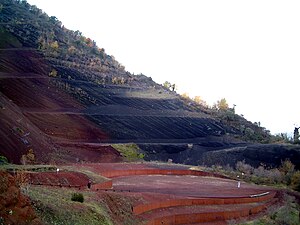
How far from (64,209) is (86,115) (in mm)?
39358

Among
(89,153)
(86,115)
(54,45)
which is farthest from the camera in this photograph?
(54,45)

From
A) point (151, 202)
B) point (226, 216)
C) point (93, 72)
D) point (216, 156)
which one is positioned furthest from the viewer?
point (93, 72)

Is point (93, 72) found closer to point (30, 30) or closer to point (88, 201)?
point (30, 30)

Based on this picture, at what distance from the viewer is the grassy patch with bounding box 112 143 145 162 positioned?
4597 centimetres

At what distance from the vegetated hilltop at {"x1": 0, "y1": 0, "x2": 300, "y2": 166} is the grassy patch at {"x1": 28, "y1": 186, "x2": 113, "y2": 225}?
14.2m

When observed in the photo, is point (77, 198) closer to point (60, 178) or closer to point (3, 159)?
point (60, 178)

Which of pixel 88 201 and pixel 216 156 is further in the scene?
pixel 216 156

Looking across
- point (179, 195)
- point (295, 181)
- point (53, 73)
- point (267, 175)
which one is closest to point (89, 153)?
point (179, 195)

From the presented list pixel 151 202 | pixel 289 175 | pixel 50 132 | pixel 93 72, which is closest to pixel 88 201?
pixel 151 202

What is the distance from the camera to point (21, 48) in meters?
62.3

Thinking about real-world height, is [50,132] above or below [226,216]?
above

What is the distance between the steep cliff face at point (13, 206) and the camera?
11.4m

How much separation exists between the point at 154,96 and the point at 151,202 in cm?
5125

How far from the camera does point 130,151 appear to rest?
156 ft
